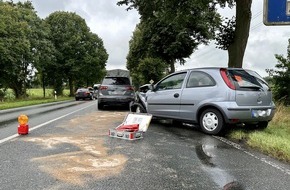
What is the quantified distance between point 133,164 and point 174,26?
1632cm

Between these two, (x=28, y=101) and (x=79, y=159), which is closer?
(x=79, y=159)

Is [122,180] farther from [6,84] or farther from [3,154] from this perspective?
[6,84]

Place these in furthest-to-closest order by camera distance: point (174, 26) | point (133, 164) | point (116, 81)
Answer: point (174, 26) < point (116, 81) < point (133, 164)

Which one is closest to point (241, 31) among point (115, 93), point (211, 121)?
point (115, 93)

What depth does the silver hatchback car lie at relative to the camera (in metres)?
8.44

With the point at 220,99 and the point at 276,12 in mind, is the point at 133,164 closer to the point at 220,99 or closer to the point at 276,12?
the point at 220,99

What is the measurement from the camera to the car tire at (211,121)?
28.2ft

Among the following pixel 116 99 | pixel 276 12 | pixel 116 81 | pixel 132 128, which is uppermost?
pixel 276 12

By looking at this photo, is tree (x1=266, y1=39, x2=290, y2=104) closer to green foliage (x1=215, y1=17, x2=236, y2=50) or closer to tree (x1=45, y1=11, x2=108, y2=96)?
green foliage (x1=215, y1=17, x2=236, y2=50)

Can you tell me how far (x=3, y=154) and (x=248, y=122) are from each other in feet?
18.4

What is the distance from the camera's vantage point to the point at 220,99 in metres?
8.59

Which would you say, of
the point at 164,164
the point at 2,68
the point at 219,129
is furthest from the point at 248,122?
the point at 2,68

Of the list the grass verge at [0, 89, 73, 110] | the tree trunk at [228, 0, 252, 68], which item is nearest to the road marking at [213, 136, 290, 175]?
the tree trunk at [228, 0, 252, 68]

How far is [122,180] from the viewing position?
185 inches
